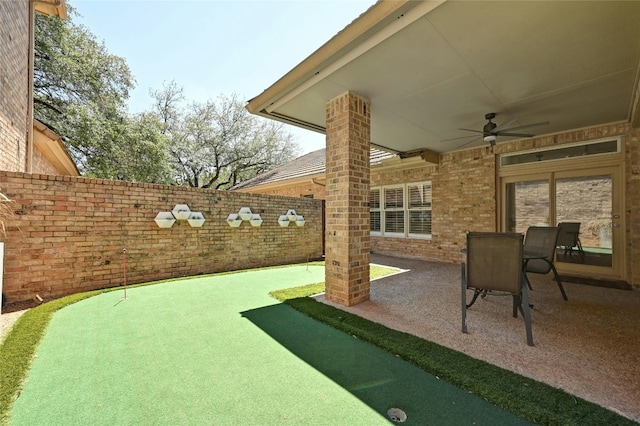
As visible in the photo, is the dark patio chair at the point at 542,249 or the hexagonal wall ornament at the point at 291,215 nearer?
the dark patio chair at the point at 542,249

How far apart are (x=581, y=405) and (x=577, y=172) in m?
5.59

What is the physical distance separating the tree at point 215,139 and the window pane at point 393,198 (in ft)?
40.8

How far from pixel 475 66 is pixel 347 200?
7.30 feet

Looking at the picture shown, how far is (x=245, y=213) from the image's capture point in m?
6.32

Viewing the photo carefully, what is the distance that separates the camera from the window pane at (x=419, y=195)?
25.5 feet

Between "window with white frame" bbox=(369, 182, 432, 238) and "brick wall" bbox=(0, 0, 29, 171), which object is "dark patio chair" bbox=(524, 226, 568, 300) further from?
"brick wall" bbox=(0, 0, 29, 171)

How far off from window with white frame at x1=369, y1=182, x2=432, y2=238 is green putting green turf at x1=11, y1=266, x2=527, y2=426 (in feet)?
17.5

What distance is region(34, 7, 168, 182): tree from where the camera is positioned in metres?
9.78

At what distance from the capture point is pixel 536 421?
60.6 inches

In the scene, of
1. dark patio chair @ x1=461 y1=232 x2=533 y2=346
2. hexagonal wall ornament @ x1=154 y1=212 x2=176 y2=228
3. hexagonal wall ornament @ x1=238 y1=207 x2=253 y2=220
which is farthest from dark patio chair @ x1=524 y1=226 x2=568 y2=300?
hexagonal wall ornament @ x1=154 y1=212 x2=176 y2=228

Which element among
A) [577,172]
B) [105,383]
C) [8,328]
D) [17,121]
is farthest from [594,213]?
[17,121]

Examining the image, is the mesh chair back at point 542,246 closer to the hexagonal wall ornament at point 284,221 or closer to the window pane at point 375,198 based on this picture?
the window pane at point 375,198

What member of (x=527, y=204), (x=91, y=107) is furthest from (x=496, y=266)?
(x=91, y=107)

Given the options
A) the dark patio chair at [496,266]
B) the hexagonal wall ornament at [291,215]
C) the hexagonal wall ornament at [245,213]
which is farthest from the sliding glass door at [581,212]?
the hexagonal wall ornament at [245,213]
